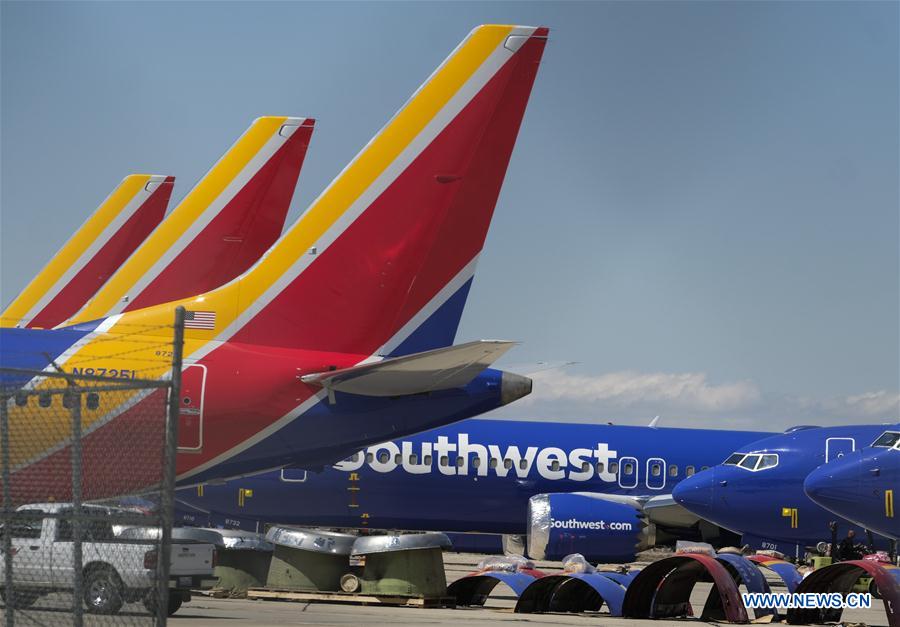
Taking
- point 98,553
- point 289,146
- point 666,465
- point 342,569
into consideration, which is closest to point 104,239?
point 289,146

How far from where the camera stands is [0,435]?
910 cm

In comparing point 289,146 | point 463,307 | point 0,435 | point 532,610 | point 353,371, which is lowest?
point 532,610

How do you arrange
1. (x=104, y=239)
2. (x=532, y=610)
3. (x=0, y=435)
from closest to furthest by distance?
(x=0, y=435)
(x=532, y=610)
(x=104, y=239)

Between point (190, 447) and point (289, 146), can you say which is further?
point (289, 146)

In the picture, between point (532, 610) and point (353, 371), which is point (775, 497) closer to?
point (532, 610)

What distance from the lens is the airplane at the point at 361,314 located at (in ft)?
48.4

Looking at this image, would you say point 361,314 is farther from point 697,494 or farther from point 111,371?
point 697,494

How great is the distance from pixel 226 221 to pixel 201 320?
5505 millimetres

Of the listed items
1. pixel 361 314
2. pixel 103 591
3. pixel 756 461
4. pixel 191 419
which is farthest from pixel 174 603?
pixel 756 461

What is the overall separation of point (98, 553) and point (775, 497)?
17.9 m

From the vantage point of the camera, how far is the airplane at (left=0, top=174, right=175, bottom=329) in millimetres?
27688

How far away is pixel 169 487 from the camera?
8.18m

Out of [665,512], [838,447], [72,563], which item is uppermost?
[838,447]

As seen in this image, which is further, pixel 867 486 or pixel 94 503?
pixel 867 486
